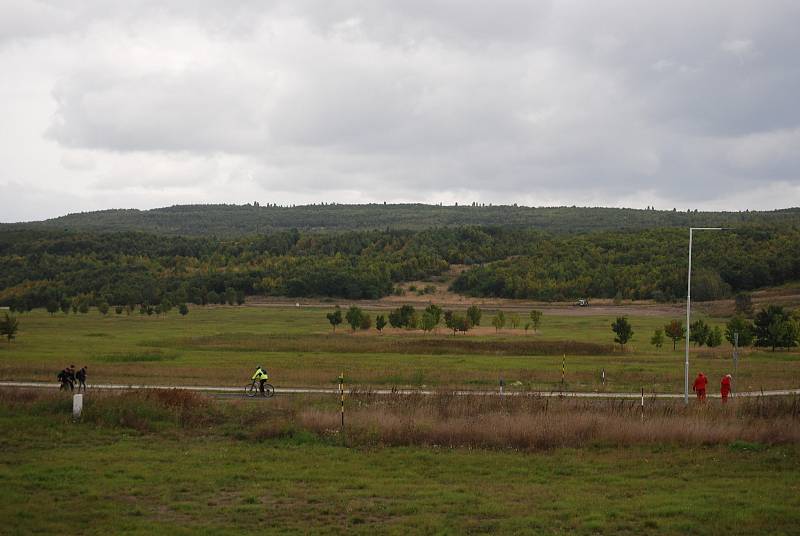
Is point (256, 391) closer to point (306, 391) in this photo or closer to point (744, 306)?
point (306, 391)

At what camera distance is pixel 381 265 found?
507 ft

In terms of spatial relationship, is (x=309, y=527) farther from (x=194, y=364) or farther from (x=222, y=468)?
(x=194, y=364)

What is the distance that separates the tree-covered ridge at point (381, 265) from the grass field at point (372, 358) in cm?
3558

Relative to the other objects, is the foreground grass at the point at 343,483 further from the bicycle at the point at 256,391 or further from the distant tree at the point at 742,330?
the distant tree at the point at 742,330

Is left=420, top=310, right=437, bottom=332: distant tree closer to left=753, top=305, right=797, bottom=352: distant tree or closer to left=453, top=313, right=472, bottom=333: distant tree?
left=453, top=313, right=472, bottom=333: distant tree

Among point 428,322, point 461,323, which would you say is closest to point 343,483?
point 428,322

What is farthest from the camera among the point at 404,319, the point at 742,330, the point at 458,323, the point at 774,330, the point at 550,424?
the point at 404,319

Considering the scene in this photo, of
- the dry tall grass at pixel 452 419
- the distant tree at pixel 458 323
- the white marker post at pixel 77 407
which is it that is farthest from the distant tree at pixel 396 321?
the white marker post at pixel 77 407

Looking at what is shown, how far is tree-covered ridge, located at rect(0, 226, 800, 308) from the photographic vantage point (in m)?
124

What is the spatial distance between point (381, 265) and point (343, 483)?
13596 cm

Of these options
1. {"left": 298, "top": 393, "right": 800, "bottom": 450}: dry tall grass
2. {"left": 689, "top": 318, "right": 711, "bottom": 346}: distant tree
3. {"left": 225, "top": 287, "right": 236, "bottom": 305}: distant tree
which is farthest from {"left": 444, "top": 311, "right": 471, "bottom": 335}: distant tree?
{"left": 225, "top": 287, "right": 236, "bottom": 305}: distant tree

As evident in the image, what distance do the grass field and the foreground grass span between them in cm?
1395

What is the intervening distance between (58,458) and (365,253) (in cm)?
15904

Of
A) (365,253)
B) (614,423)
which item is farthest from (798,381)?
(365,253)
